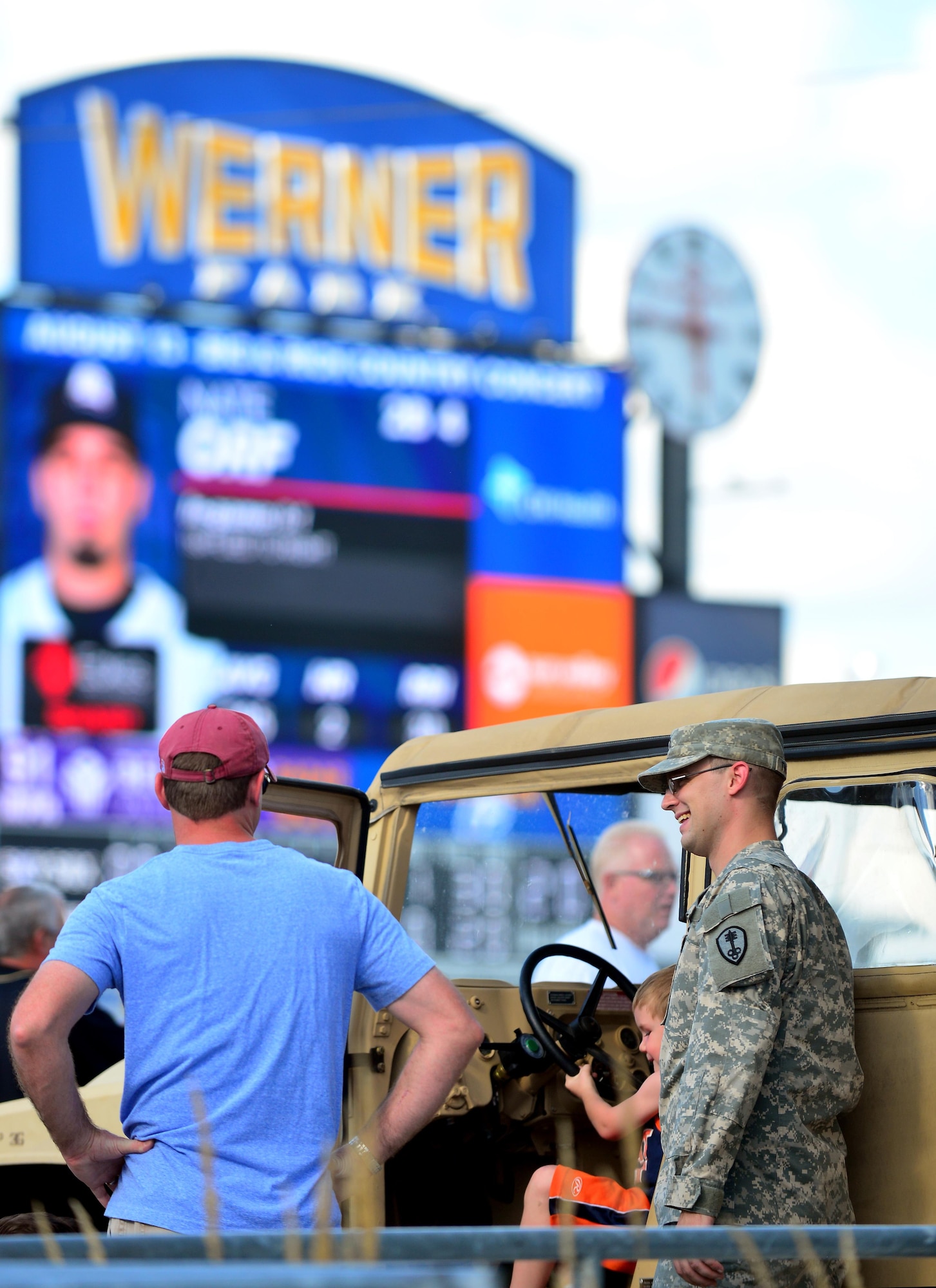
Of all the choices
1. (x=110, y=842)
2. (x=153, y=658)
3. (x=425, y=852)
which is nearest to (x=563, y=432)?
(x=153, y=658)

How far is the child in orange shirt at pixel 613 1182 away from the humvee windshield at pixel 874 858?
0.45 metres

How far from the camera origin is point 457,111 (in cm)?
1928

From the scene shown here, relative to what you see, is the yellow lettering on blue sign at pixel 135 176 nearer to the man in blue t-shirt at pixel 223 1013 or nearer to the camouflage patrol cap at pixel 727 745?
the camouflage patrol cap at pixel 727 745

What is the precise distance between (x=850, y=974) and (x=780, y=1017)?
0.22 metres

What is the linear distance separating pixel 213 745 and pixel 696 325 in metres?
17.1

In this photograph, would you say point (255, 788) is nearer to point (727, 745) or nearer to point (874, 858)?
point (727, 745)

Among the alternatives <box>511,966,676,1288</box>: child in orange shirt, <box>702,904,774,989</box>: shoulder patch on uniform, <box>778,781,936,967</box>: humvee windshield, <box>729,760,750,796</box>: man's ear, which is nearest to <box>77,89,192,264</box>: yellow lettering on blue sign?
<box>511,966,676,1288</box>: child in orange shirt

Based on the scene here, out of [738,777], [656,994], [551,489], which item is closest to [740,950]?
[738,777]

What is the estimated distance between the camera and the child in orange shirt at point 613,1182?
13.7 feet

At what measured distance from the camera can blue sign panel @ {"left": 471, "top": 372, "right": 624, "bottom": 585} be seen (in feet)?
58.0

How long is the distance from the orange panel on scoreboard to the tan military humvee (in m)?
11.5

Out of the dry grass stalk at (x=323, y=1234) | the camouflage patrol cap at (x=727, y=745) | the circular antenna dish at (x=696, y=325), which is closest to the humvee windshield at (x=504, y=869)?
the camouflage patrol cap at (x=727, y=745)

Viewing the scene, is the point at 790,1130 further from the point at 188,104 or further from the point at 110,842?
the point at 188,104

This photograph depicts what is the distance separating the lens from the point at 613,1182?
4.34 metres
